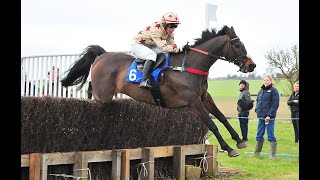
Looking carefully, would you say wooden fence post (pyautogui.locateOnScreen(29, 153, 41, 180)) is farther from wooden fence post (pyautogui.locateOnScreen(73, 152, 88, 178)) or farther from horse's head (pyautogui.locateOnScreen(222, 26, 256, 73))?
horse's head (pyautogui.locateOnScreen(222, 26, 256, 73))

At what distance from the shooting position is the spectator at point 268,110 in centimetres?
1088

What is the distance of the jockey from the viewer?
7441 millimetres

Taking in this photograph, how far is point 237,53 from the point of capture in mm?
7430

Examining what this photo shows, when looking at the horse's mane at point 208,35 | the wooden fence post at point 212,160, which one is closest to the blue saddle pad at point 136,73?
the horse's mane at point 208,35

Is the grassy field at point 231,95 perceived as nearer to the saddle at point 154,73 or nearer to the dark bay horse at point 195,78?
the dark bay horse at point 195,78

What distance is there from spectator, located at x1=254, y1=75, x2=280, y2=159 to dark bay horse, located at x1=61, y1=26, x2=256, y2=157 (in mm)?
3544

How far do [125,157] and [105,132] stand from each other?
0.54m

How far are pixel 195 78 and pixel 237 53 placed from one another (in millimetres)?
725

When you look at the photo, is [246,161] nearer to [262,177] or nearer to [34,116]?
[262,177]

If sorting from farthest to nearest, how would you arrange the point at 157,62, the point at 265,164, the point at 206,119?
the point at 265,164, the point at 157,62, the point at 206,119

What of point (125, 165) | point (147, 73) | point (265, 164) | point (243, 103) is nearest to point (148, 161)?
point (125, 165)

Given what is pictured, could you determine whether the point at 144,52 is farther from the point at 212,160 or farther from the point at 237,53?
the point at 212,160

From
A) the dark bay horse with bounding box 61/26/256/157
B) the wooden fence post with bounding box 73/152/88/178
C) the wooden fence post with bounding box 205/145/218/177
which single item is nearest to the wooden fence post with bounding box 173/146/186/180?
the wooden fence post with bounding box 205/145/218/177
